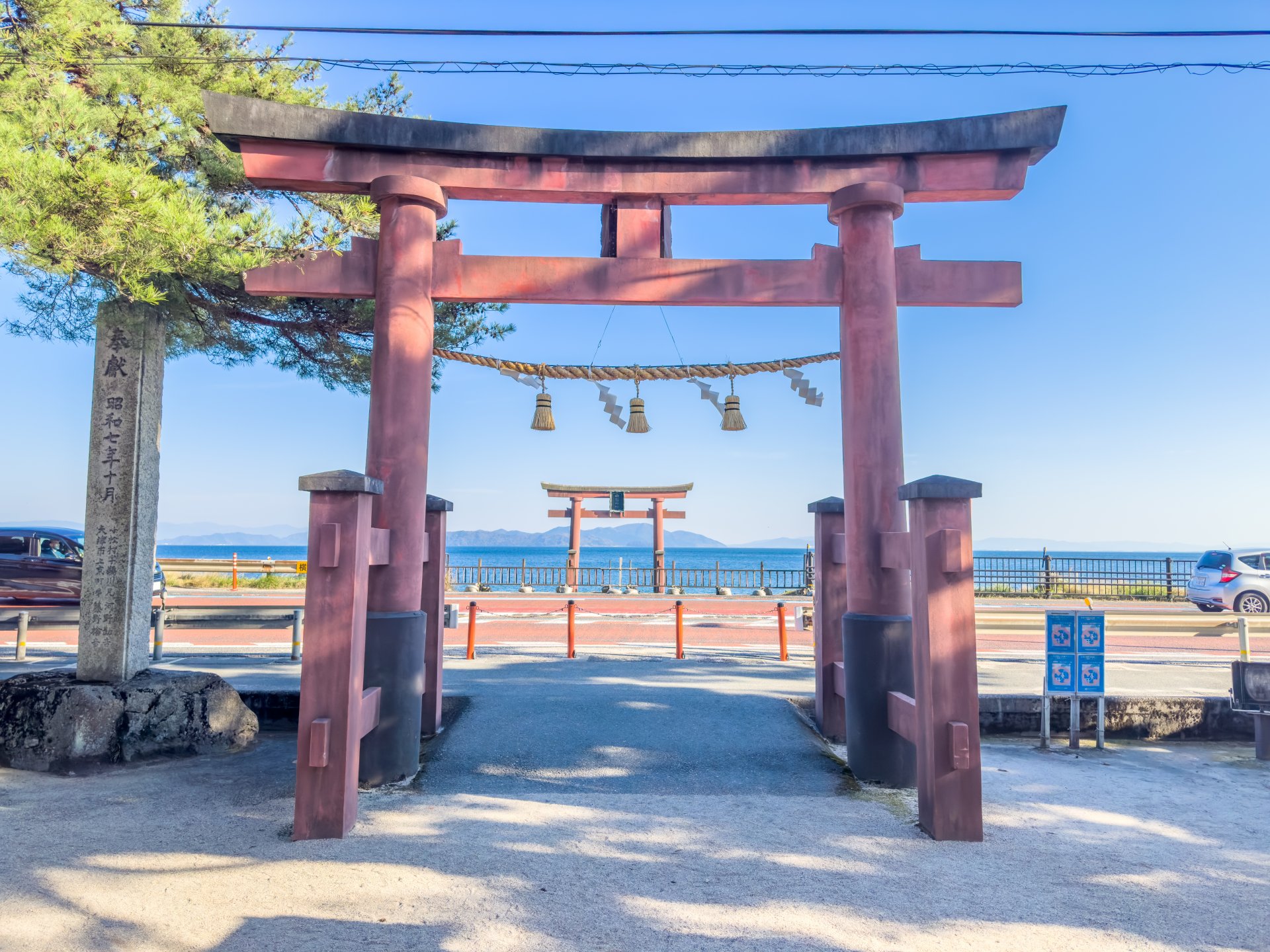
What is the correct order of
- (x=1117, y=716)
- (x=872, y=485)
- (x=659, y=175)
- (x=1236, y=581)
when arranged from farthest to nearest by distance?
(x=1236, y=581) → (x=1117, y=716) → (x=659, y=175) → (x=872, y=485)

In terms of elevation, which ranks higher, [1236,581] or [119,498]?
[119,498]

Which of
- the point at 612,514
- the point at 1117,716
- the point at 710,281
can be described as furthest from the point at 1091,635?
the point at 612,514

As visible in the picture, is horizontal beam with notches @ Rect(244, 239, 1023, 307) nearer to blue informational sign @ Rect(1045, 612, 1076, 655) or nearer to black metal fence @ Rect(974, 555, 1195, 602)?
blue informational sign @ Rect(1045, 612, 1076, 655)

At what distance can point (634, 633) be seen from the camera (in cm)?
1532

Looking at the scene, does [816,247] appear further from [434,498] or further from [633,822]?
[633,822]

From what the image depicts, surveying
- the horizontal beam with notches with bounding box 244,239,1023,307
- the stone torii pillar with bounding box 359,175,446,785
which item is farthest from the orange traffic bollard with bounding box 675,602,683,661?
the horizontal beam with notches with bounding box 244,239,1023,307

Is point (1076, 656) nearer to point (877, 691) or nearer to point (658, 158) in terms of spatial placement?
point (877, 691)

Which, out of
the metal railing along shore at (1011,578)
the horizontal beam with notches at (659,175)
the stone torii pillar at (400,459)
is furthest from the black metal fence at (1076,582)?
the stone torii pillar at (400,459)

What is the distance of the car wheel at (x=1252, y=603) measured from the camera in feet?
59.5

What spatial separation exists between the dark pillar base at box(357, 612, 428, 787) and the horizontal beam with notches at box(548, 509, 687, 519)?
22.8 m

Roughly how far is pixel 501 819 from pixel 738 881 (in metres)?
1.58

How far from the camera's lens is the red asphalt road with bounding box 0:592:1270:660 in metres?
13.5

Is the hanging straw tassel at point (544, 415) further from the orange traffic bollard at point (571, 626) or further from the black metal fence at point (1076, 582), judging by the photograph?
the black metal fence at point (1076, 582)

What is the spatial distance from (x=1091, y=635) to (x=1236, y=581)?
15.9 m
